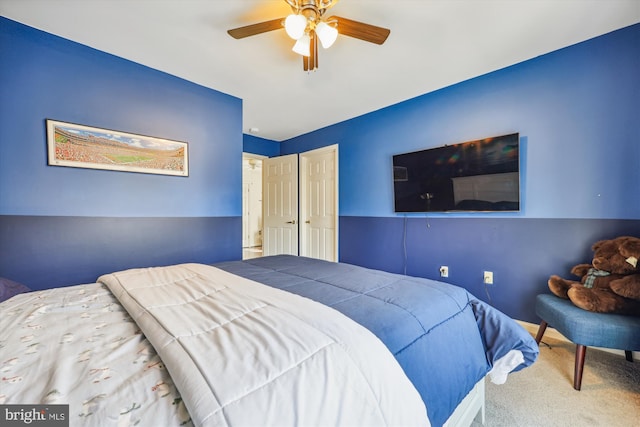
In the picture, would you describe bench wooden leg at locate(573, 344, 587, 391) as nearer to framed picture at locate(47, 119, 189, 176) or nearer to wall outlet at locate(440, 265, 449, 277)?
wall outlet at locate(440, 265, 449, 277)

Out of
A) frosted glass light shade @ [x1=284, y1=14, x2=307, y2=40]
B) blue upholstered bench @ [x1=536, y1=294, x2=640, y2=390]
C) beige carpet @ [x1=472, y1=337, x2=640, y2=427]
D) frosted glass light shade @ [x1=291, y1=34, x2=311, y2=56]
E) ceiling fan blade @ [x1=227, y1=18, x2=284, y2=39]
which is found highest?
ceiling fan blade @ [x1=227, y1=18, x2=284, y2=39]

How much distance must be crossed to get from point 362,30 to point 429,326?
1.70 metres

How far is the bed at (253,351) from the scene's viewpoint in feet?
1.83

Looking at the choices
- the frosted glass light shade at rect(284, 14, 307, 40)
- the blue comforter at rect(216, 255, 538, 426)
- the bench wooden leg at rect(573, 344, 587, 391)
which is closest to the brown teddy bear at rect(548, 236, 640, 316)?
the bench wooden leg at rect(573, 344, 587, 391)

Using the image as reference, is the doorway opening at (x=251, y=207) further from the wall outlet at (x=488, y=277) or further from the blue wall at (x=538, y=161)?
the wall outlet at (x=488, y=277)

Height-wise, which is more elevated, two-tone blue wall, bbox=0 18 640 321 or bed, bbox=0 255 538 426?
two-tone blue wall, bbox=0 18 640 321

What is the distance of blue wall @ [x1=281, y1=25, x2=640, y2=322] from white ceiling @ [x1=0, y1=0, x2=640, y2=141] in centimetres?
20

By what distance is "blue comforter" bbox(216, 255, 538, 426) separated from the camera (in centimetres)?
89

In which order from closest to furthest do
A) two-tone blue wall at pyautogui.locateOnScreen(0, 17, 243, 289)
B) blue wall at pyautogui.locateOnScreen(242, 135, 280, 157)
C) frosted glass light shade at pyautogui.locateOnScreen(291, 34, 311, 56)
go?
1. frosted glass light shade at pyautogui.locateOnScreen(291, 34, 311, 56)
2. two-tone blue wall at pyautogui.locateOnScreen(0, 17, 243, 289)
3. blue wall at pyautogui.locateOnScreen(242, 135, 280, 157)

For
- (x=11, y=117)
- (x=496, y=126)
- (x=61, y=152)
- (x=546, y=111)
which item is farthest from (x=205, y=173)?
(x=546, y=111)

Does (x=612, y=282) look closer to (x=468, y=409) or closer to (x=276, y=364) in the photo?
(x=468, y=409)

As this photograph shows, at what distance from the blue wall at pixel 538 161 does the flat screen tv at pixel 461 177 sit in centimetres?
11

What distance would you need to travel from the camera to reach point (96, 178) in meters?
2.21

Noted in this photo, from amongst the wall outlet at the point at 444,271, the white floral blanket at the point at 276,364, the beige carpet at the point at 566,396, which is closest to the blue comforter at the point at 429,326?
the white floral blanket at the point at 276,364
